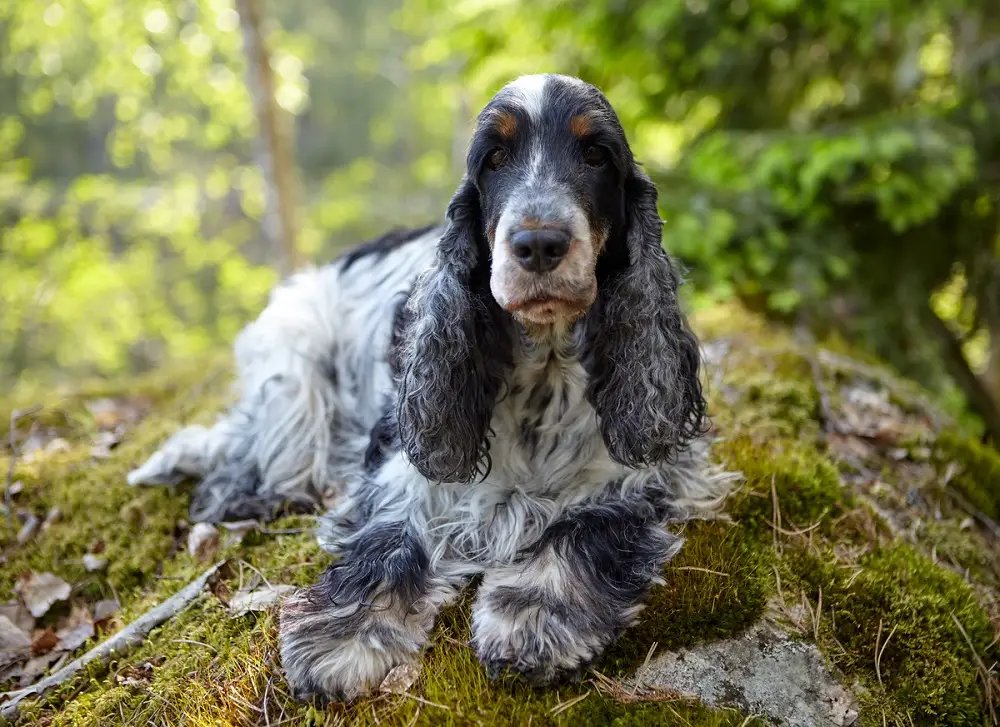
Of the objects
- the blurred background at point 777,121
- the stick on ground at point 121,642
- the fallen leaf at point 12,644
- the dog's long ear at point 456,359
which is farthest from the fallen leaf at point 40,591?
the blurred background at point 777,121

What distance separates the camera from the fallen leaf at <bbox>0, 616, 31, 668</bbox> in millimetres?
2762

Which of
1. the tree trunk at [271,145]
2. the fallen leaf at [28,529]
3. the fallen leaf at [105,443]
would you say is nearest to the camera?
the fallen leaf at [28,529]

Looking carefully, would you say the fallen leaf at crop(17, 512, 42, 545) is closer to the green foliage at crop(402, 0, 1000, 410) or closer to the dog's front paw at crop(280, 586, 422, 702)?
the dog's front paw at crop(280, 586, 422, 702)

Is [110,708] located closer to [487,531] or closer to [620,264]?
[487,531]

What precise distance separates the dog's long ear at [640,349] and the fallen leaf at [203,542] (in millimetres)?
1712

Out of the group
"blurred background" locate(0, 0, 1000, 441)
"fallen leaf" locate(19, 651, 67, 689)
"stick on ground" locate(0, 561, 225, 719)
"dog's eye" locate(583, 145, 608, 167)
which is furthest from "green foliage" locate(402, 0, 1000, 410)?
"fallen leaf" locate(19, 651, 67, 689)

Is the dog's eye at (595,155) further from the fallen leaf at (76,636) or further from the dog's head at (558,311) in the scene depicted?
the fallen leaf at (76,636)

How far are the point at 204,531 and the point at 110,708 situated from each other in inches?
37.5

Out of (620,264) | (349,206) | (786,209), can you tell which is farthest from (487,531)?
(349,206)

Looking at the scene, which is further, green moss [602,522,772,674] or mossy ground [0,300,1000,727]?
green moss [602,522,772,674]

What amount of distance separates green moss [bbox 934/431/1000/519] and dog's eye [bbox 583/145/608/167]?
2.38m

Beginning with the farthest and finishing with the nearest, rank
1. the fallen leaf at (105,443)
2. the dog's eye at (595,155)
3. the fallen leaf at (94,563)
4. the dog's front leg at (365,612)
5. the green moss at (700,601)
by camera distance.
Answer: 1. the fallen leaf at (105,443)
2. the fallen leaf at (94,563)
3. the dog's eye at (595,155)
4. the green moss at (700,601)
5. the dog's front leg at (365,612)

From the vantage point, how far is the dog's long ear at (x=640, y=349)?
2.59 m

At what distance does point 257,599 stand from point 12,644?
Answer: 100 centimetres
